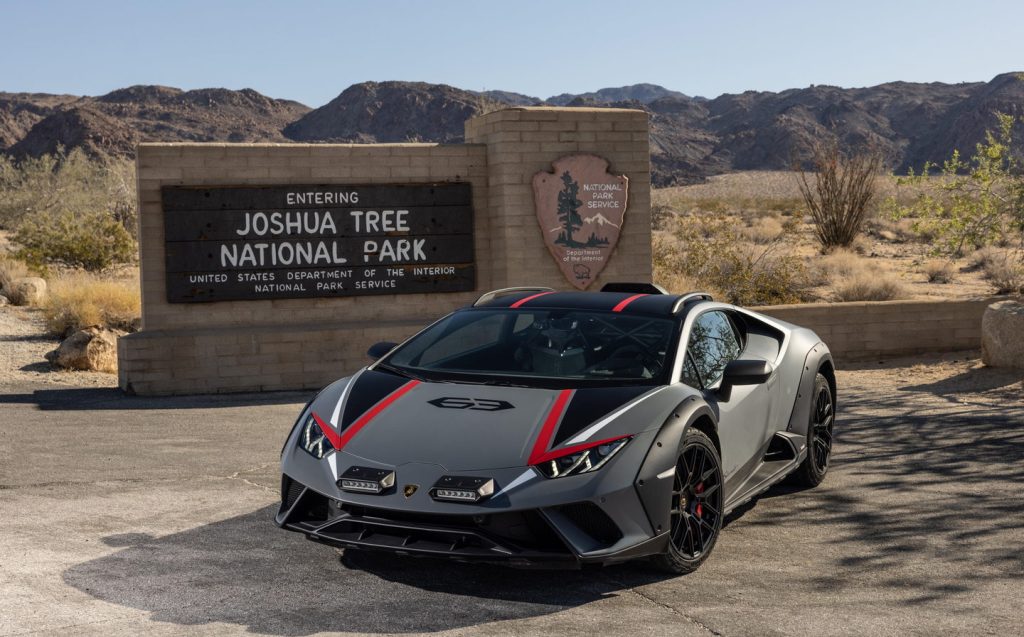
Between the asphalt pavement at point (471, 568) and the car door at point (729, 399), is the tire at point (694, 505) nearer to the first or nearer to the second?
the asphalt pavement at point (471, 568)

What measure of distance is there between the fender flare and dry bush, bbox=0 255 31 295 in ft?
64.5

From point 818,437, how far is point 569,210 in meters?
7.60

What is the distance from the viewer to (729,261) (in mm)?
23422

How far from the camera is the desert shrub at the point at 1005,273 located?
2357cm

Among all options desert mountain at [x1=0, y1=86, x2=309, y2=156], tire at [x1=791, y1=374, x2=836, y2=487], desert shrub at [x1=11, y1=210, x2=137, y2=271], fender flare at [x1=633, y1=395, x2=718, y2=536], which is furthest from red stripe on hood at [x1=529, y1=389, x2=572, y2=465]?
desert mountain at [x1=0, y1=86, x2=309, y2=156]

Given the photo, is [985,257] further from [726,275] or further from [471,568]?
[471,568]

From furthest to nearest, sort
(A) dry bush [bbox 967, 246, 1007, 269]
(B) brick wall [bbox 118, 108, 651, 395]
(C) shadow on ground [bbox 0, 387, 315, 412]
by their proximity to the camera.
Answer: (A) dry bush [bbox 967, 246, 1007, 269] < (B) brick wall [bbox 118, 108, 651, 395] < (C) shadow on ground [bbox 0, 387, 315, 412]

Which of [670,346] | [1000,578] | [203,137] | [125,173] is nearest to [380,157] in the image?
[670,346]

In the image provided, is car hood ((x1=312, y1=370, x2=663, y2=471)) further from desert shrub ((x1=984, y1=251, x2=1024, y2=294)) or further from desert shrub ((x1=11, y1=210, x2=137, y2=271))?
desert shrub ((x1=11, y1=210, x2=137, y2=271))

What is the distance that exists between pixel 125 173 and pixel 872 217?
31.2m

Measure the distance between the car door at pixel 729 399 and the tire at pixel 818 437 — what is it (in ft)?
2.79

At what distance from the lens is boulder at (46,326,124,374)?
1616cm

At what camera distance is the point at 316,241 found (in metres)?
15.0

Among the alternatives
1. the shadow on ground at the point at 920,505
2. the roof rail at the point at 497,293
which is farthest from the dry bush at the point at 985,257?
the roof rail at the point at 497,293
